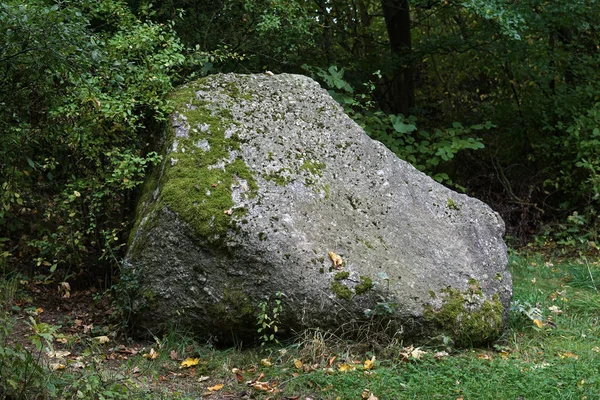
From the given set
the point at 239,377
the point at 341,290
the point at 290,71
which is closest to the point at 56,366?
A: the point at 239,377

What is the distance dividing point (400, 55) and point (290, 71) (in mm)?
1911

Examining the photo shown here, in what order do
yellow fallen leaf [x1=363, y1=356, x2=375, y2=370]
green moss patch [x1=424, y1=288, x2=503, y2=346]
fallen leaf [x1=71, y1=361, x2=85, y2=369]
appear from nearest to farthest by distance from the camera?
fallen leaf [x1=71, y1=361, x2=85, y2=369], yellow fallen leaf [x1=363, y1=356, x2=375, y2=370], green moss patch [x1=424, y1=288, x2=503, y2=346]

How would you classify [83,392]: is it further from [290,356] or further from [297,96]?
[297,96]

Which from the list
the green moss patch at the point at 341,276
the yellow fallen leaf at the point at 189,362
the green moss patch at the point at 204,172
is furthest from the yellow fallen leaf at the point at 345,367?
the green moss patch at the point at 204,172

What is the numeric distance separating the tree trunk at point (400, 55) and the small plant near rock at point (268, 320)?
5.65 metres

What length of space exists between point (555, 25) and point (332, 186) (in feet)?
17.8

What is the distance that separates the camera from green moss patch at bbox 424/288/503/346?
14.5ft

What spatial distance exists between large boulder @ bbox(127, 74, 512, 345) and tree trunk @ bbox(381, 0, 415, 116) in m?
4.39

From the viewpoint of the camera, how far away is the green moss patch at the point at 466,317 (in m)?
4.43

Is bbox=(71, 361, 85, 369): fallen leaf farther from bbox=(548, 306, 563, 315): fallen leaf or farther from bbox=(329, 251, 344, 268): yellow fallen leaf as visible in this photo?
bbox=(548, 306, 563, 315): fallen leaf

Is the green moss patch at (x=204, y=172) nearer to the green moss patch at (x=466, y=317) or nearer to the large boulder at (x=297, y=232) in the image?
the large boulder at (x=297, y=232)

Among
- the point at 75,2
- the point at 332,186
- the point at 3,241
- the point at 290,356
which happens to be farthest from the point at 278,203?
the point at 3,241

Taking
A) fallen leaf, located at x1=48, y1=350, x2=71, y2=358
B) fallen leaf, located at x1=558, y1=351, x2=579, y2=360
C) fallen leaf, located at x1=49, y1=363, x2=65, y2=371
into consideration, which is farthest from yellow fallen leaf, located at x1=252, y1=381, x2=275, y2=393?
fallen leaf, located at x1=558, y1=351, x2=579, y2=360

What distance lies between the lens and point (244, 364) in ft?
13.9
